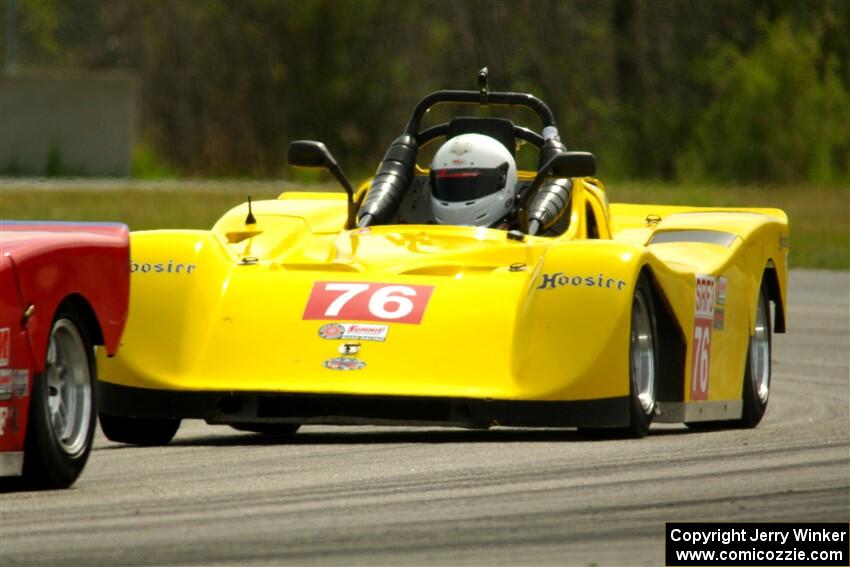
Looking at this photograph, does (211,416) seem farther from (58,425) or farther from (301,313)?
(58,425)

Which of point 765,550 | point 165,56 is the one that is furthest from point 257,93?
point 765,550

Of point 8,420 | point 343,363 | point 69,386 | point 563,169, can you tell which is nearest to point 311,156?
point 563,169

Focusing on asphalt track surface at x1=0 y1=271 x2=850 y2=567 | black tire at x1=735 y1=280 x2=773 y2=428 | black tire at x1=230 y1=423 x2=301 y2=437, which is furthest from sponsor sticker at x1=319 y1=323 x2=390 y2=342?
black tire at x1=735 y1=280 x2=773 y2=428

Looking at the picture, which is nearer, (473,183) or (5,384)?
(5,384)

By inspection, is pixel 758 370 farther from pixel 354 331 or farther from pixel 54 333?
pixel 54 333

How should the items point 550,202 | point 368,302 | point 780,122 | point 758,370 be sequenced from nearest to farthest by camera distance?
point 368,302, point 550,202, point 758,370, point 780,122

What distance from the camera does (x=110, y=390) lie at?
9.64 metres

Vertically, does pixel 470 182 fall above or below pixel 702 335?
above

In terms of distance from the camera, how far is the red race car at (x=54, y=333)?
7.40 m

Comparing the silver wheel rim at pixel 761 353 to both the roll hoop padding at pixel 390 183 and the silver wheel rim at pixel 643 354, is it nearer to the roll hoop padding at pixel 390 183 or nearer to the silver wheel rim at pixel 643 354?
the silver wheel rim at pixel 643 354

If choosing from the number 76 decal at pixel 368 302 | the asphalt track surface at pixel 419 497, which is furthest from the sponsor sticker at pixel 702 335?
the number 76 decal at pixel 368 302

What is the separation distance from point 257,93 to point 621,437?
42.9m

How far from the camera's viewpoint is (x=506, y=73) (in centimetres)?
5312

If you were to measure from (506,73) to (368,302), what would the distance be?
144 feet
